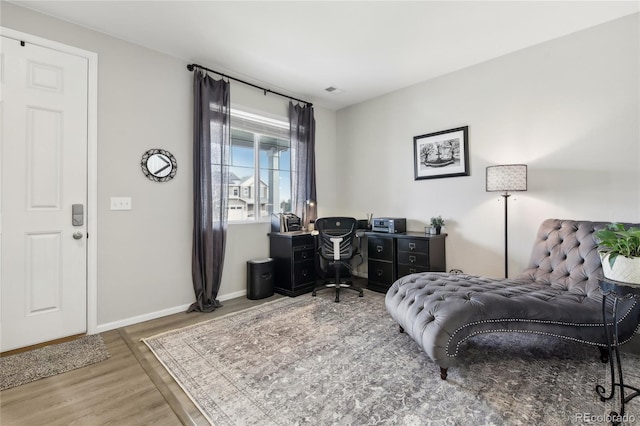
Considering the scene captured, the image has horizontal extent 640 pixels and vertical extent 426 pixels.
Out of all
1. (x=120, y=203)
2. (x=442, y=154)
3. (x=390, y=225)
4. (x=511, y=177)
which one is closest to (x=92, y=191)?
(x=120, y=203)

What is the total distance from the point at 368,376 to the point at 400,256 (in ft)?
6.22

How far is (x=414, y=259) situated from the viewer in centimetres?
344

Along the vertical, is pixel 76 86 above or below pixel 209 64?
below

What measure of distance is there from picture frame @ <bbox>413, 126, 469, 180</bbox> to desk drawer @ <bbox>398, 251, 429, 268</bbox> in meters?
1.04

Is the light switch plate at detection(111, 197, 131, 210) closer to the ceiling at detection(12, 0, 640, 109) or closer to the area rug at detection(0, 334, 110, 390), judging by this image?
the area rug at detection(0, 334, 110, 390)

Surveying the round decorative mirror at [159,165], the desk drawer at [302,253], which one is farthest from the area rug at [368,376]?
the round decorative mirror at [159,165]

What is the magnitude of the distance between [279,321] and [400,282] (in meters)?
1.20

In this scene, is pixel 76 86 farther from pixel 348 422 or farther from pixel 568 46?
pixel 568 46

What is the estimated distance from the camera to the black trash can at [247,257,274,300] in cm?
350

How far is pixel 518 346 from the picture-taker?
2.24 m

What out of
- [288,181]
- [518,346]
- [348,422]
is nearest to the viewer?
[348,422]

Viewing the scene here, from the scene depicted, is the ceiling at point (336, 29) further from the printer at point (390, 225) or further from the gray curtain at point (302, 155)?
the printer at point (390, 225)

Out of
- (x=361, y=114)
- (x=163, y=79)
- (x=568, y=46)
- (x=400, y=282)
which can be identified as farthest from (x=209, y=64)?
(x=568, y=46)

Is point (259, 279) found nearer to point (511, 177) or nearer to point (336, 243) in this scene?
point (336, 243)
